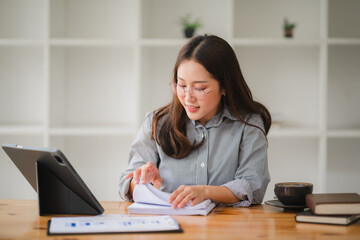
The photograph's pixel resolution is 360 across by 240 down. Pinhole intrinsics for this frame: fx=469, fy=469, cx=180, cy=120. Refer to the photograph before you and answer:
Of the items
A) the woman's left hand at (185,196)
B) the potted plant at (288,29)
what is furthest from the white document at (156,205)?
the potted plant at (288,29)

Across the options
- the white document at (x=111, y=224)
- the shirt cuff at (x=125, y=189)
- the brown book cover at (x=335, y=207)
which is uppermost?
the brown book cover at (x=335, y=207)

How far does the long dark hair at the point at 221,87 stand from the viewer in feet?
6.88

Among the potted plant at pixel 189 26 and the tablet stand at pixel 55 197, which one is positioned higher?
the potted plant at pixel 189 26

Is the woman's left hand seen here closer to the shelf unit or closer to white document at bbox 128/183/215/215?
white document at bbox 128/183/215/215

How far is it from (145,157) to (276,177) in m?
1.81

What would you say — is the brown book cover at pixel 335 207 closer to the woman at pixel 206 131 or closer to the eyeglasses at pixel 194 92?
the woman at pixel 206 131

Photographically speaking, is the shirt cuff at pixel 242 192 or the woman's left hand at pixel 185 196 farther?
the shirt cuff at pixel 242 192

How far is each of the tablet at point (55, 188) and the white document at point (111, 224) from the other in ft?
0.28

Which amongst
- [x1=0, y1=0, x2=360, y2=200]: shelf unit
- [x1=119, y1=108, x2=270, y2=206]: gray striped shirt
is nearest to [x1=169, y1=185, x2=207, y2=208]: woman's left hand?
[x1=119, y1=108, x2=270, y2=206]: gray striped shirt

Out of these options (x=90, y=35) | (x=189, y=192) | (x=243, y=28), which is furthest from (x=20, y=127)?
(x=189, y=192)

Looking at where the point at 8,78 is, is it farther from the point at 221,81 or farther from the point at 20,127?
the point at 221,81

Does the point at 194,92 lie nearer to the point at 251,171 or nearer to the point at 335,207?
the point at 251,171

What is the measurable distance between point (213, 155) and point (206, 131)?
118 millimetres

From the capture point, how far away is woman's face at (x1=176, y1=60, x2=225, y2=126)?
2053 millimetres
